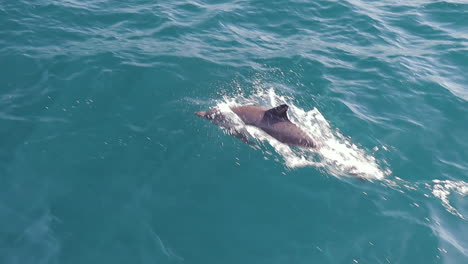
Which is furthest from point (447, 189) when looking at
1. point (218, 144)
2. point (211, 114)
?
A: point (211, 114)

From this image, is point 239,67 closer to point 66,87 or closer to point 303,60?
point 303,60

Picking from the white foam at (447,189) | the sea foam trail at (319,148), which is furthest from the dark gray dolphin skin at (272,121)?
the white foam at (447,189)

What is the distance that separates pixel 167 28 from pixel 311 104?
29.5 ft

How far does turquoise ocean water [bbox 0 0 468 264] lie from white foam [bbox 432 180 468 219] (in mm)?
56

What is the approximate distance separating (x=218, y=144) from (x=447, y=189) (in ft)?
23.2

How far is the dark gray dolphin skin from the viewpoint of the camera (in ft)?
39.9

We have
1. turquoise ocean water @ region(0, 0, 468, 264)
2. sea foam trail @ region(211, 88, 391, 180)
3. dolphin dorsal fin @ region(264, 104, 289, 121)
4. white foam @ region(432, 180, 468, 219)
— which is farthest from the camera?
dolphin dorsal fin @ region(264, 104, 289, 121)

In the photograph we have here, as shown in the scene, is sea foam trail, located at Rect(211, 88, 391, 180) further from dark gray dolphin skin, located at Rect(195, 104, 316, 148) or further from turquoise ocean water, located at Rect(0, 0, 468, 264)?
dark gray dolphin skin, located at Rect(195, 104, 316, 148)

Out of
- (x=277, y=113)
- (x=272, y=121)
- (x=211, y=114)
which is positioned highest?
(x=277, y=113)

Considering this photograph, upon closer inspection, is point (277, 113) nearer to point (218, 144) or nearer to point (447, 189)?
point (218, 144)

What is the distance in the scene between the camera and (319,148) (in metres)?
12.0

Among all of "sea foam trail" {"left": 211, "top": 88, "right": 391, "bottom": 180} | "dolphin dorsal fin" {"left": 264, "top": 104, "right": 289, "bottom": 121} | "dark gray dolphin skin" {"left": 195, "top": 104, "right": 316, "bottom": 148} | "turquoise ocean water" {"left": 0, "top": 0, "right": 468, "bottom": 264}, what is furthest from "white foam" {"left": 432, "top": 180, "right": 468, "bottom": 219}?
"dolphin dorsal fin" {"left": 264, "top": 104, "right": 289, "bottom": 121}

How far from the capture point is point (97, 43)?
1659cm

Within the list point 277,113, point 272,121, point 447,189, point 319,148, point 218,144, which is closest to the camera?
point 447,189
